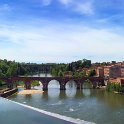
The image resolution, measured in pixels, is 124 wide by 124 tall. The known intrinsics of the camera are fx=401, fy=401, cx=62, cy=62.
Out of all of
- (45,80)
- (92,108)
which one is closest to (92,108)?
(92,108)

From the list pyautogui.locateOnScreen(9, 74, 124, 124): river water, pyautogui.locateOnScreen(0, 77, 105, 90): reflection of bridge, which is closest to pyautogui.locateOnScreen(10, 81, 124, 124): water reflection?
pyautogui.locateOnScreen(9, 74, 124, 124): river water

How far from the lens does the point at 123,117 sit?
108 ft

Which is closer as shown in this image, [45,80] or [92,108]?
[92,108]

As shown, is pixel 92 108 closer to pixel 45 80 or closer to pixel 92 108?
pixel 92 108

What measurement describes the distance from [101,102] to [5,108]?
1100 cm

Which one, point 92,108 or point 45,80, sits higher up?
point 45,80

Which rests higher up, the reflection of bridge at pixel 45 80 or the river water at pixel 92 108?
the reflection of bridge at pixel 45 80

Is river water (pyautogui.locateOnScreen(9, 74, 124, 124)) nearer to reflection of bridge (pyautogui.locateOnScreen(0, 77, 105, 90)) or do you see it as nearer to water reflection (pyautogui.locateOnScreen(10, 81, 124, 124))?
water reflection (pyautogui.locateOnScreen(10, 81, 124, 124))

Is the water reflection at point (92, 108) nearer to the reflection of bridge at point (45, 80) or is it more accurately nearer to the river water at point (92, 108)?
the river water at point (92, 108)

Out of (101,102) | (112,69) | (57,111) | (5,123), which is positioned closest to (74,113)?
(57,111)

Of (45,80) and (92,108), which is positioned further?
(45,80)

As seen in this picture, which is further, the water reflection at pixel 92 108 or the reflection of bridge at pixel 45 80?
the reflection of bridge at pixel 45 80

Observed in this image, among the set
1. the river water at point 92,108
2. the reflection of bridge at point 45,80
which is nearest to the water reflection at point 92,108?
the river water at point 92,108

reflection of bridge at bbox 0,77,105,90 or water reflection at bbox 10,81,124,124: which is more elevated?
reflection of bridge at bbox 0,77,105,90
